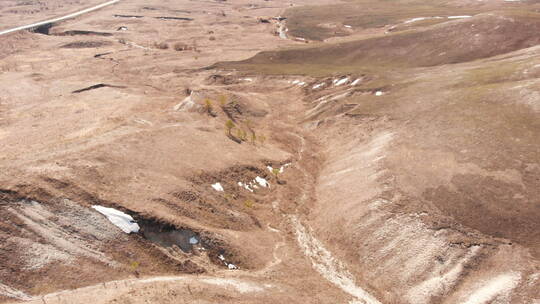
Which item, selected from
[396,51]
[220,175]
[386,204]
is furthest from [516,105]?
[396,51]

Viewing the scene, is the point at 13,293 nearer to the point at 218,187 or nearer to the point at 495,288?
the point at 218,187

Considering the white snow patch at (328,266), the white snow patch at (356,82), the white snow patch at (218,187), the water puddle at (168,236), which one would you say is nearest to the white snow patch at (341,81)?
the white snow patch at (356,82)

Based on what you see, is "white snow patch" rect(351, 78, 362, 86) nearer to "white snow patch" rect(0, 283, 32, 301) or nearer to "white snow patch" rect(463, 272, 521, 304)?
"white snow patch" rect(463, 272, 521, 304)

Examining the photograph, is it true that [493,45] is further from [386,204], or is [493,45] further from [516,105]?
[386,204]

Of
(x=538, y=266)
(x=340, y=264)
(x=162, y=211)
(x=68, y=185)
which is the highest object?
(x=68, y=185)

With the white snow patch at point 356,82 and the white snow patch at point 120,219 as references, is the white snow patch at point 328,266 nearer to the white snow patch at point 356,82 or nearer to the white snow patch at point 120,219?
the white snow patch at point 120,219
